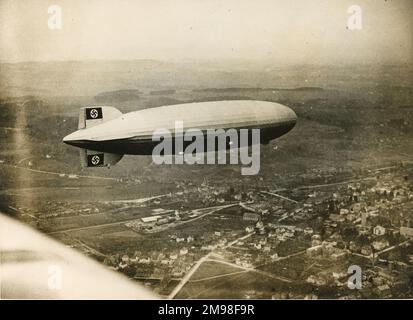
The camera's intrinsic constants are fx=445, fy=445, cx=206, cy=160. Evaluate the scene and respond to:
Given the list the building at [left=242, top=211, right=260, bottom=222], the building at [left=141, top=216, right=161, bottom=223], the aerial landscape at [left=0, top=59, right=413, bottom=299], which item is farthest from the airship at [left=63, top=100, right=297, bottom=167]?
the building at [left=242, top=211, right=260, bottom=222]

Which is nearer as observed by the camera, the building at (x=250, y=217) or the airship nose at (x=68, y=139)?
the airship nose at (x=68, y=139)

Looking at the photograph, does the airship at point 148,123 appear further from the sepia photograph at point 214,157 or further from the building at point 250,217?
the building at point 250,217

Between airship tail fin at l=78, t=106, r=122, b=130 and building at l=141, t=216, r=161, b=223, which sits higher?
airship tail fin at l=78, t=106, r=122, b=130

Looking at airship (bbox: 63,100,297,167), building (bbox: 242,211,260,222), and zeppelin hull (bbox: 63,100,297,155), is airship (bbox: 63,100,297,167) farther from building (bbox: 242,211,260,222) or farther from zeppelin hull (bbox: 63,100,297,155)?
building (bbox: 242,211,260,222)

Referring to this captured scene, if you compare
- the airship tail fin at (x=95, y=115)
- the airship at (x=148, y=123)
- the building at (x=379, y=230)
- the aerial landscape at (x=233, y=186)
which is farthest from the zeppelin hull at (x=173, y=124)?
the building at (x=379, y=230)

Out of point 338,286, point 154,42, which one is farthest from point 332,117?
point 154,42

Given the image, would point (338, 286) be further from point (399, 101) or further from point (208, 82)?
point (208, 82)

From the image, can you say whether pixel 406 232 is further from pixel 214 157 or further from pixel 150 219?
pixel 150 219

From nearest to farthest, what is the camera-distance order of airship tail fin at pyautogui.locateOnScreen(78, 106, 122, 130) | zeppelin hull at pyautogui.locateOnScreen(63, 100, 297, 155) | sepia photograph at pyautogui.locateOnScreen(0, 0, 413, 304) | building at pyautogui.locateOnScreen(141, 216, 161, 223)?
1. zeppelin hull at pyautogui.locateOnScreen(63, 100, 297, 155)
2. airship tail fin at pyautogui.locateOnScreen(78, 106, 122, 130)
3. sepia photograph at pyautogui.locateOnScreen(0, 0, 413, 304)
4. building at pyautogui.locateOnScreen(141, 216, 161, 223)

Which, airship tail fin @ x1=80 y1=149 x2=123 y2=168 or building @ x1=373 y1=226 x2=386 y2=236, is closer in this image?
airship tail fin @ x1=80 y1=149 x2=123 y2=168
